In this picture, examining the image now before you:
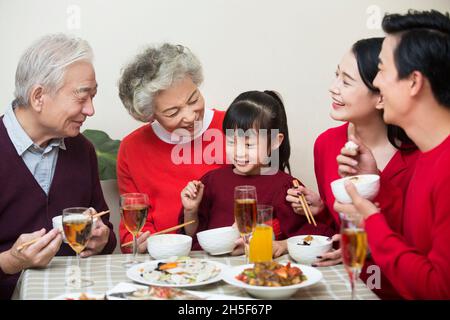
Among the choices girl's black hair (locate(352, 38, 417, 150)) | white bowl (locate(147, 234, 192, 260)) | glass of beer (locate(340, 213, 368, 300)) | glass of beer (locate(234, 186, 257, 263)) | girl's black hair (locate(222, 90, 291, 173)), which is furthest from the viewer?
girl's black hair (locate(222, 90, 291, 173))

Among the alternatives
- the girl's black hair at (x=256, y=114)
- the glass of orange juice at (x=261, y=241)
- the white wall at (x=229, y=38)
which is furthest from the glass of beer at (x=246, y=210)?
the white wall at (x=229, y=38)

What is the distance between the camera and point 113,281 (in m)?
1.62

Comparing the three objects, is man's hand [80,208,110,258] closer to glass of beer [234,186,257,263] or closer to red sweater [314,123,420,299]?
glass of beer [234,186,257,263]

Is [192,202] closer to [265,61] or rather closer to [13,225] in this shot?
[13,225]

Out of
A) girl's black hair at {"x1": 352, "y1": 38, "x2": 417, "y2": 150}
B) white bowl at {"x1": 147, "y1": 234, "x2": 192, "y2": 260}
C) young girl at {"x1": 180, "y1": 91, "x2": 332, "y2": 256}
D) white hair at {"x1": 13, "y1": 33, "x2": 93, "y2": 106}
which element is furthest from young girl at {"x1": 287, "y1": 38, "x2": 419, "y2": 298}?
white hair at {"x1": 13, "y1": 33, "x2": 93, "y2": 106}

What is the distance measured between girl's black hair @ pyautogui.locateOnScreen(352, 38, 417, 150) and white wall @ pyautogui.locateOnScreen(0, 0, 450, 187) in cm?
100

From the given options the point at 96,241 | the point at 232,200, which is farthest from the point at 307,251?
the point at 96,241

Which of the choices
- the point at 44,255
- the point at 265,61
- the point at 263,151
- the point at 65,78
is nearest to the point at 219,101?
the point at 265,61

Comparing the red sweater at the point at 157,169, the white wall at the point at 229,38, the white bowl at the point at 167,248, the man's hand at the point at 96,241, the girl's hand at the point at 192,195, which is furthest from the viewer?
the white wall at the point at 229,38

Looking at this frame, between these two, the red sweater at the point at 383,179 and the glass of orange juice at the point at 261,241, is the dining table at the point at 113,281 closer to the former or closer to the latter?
the glass of orange juice at the point at 261,241

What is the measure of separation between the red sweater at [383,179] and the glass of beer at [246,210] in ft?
1.38

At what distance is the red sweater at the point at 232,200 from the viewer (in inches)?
84.0

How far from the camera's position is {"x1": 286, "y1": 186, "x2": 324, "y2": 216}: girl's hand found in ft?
6.54

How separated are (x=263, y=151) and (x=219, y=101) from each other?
33.2 inches
